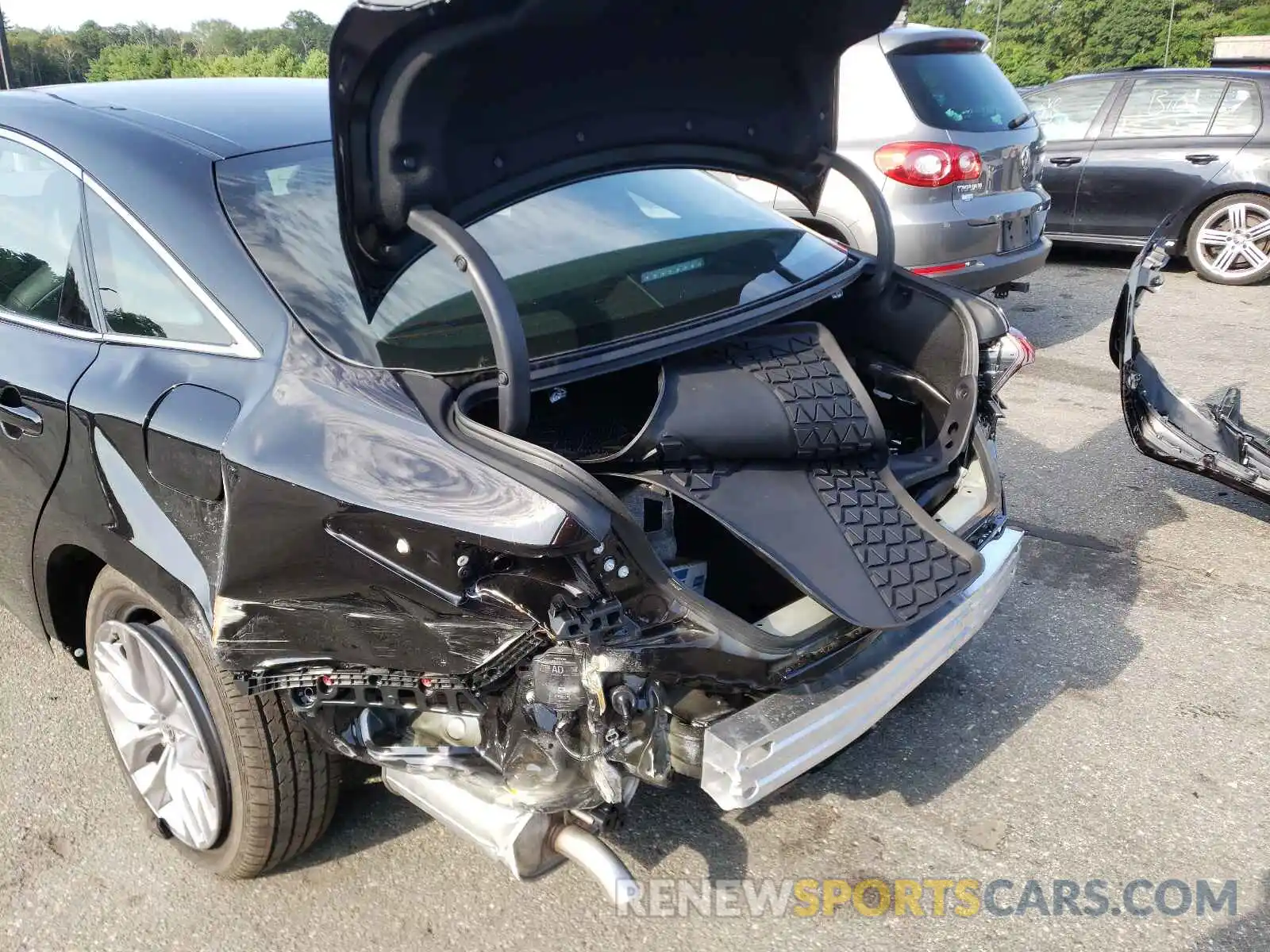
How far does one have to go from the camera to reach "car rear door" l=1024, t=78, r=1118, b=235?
29.1 ft

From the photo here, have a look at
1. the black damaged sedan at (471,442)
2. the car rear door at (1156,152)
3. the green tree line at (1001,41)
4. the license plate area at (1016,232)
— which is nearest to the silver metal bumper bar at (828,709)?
the black damaged sedan at (471,442)

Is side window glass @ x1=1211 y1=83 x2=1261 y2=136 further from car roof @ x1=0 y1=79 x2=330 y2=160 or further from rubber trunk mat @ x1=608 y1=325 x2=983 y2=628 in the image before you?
car roof @ x1=0 y1=79 x2=330 y2=160

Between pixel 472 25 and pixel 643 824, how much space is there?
6.17ft

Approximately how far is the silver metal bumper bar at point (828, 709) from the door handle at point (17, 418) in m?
1.75

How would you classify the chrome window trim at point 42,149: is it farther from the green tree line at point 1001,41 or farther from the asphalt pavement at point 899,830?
the green tree line at point 1001,41

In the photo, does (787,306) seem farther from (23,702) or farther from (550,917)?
(23,702)

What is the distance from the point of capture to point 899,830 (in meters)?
2.57

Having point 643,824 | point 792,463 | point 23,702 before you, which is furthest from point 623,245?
point 23,702

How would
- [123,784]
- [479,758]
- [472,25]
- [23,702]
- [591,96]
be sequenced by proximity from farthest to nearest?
[23,702] < [123,784] < [591,96] < [479,758] < [472,25]

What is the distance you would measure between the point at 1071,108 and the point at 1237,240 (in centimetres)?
183

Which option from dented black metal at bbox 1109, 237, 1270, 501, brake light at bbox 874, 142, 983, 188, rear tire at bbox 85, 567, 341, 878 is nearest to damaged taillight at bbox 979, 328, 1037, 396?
dented black metal at bbox 1109, 237, 1270, 501

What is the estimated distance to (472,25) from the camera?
6.16 ft

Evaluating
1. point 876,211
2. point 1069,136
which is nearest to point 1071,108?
point 1069,136

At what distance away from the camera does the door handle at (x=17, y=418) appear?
2.42m
